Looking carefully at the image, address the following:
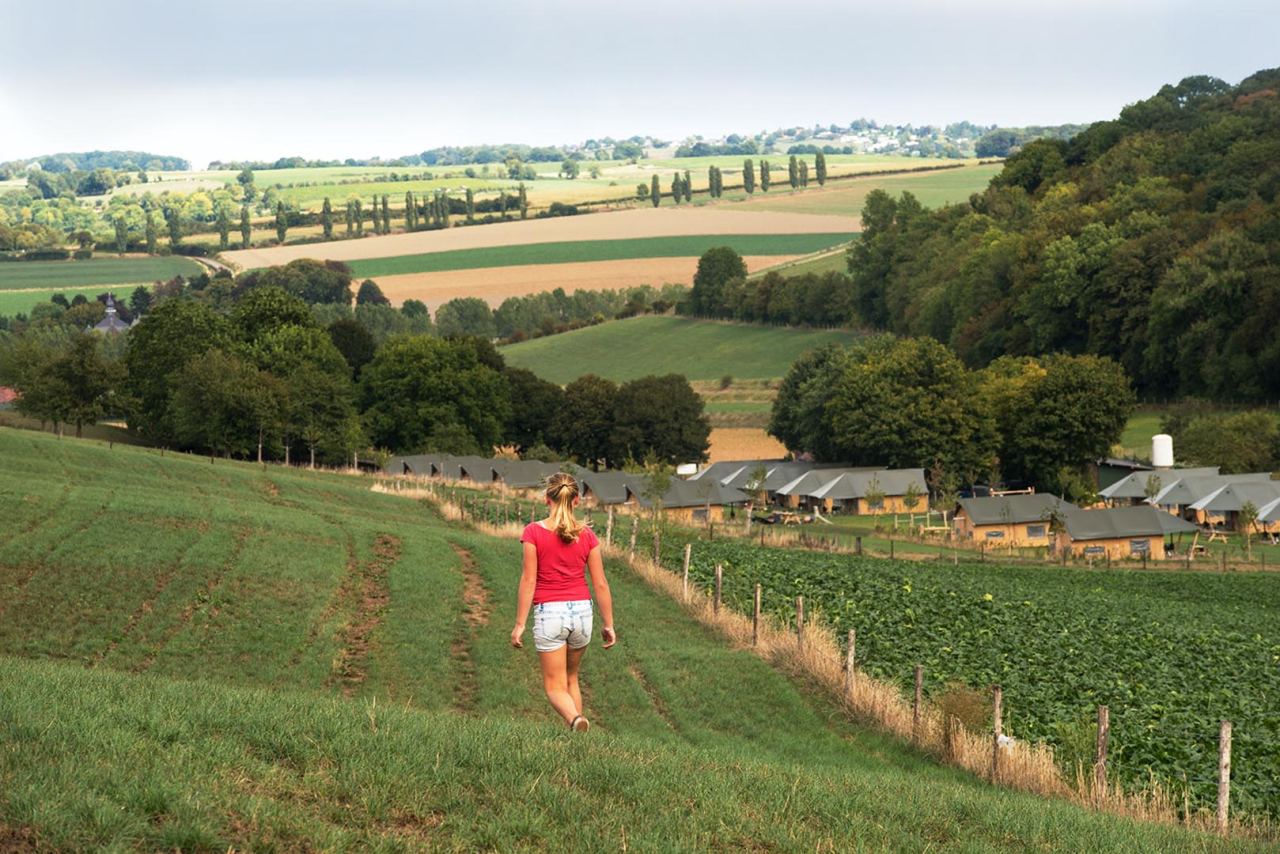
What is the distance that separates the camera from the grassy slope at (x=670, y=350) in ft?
513

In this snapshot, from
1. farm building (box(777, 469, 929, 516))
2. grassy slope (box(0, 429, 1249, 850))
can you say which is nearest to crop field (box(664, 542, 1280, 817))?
grassy slope (box(0, 429, 1249, 850))

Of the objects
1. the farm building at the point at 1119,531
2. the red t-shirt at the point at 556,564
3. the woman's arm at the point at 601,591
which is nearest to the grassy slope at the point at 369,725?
the woman's arm at the point at 601,591

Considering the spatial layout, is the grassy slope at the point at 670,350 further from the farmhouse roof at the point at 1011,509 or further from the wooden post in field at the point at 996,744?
the wooden post in field at the point at 996,744

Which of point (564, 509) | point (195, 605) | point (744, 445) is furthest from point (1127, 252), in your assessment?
point (564, 509)

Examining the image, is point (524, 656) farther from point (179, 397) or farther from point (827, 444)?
point (827, 444)

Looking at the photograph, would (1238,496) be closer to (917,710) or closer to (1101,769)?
(917,710)

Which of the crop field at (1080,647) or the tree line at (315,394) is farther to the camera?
the tree line at (315,394)

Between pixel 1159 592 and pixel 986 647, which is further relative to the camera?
pixel 1159 592

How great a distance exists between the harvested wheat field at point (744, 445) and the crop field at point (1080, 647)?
68.0 metres

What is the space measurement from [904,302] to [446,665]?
135716mm

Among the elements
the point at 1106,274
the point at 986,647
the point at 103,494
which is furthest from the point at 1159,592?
the point at 1106,274

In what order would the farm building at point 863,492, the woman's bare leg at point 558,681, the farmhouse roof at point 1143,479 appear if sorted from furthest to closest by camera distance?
the farm building at point 863,492 < the farmhouse roof at point 1143,479 < the woman's bare leg at point 558,681

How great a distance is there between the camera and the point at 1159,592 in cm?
5284

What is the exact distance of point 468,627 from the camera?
2755cm
